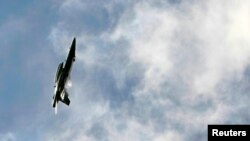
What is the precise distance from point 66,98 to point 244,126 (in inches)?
3180

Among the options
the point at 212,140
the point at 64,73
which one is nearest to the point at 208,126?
the point at 212,140

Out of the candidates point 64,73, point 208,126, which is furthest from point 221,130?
point 64,73

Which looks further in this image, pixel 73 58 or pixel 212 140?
pixel 73 58

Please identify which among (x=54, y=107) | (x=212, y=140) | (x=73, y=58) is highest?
(x=73, y=58)

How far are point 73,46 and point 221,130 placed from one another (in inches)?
3033

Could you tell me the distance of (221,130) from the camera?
12900cm

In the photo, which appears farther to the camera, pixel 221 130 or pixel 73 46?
pixel 73 46

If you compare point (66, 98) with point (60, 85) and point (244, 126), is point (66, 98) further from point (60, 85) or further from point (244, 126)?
point (244, 126)

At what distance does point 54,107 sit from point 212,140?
256 ft

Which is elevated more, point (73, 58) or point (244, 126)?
point (73, 58)

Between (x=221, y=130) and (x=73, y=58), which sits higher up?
(x=73, y=58)

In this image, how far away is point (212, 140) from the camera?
127 metres

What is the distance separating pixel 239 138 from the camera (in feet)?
419

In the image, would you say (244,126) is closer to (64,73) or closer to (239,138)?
(239,138)
